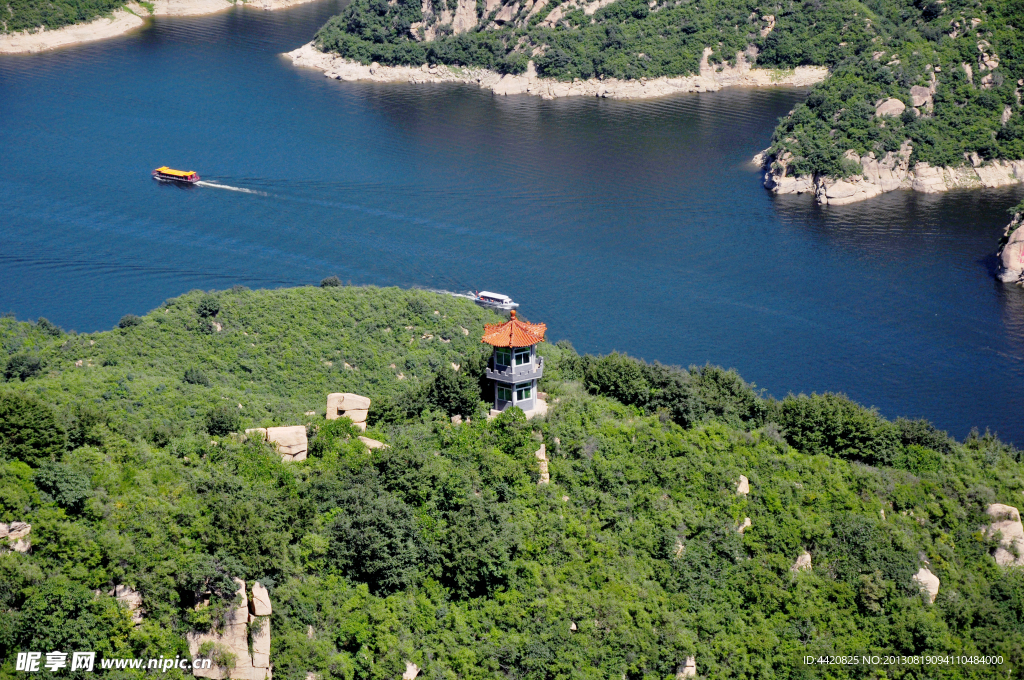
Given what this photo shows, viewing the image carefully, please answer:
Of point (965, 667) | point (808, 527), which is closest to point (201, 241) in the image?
point (808, 527)

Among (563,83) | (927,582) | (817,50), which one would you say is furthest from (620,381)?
(817,50)

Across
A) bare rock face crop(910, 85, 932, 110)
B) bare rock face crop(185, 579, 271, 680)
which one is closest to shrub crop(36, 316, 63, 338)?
bare rock face crop(185, 579, 271, 680)

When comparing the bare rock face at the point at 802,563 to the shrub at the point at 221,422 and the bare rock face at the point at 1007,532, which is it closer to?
the bare rock face at the point at 1007,532

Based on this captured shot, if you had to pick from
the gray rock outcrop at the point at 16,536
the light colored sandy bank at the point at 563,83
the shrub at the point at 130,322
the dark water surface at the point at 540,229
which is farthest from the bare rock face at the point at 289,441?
the light colored sandy bank at the point at 563,83

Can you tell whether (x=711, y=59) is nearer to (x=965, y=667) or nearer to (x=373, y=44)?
(x=373, y=44)

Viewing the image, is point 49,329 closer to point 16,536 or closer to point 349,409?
point 349,409

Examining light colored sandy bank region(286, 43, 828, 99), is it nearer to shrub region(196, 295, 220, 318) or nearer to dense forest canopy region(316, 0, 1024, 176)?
dense forest canopy region(316, 0, 1024, 176)
